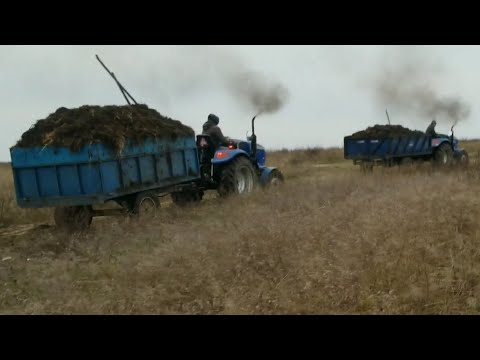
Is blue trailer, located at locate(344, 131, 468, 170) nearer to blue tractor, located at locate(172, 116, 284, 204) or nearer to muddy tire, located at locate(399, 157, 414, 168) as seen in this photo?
muddy tire, located at locate(399, 157, 414, 168)

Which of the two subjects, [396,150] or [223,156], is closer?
[223,156]

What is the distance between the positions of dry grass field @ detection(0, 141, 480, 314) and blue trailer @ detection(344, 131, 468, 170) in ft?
26.8

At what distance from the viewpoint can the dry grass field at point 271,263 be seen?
4555 mm

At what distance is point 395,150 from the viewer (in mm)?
16641

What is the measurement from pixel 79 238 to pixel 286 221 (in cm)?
308

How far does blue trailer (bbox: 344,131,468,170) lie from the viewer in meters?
16.4

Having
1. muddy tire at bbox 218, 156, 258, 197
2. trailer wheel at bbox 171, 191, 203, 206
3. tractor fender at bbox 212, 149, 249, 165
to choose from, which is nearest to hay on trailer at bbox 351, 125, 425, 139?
muddy tire at bbox 218, 156, 258, 197

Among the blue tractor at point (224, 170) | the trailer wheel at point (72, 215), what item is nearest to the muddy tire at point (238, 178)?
the blue tractor at point (224, 170)

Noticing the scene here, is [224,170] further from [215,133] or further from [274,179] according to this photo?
[274,179]

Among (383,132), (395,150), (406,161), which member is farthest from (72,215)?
(406,161)

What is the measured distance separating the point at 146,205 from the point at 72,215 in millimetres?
1271

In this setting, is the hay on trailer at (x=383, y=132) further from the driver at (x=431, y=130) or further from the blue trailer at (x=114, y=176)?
the blue trailer at (x=114, y=176)

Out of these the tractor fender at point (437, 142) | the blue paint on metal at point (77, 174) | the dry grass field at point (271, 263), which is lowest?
the dry grass field at point (271, 263)

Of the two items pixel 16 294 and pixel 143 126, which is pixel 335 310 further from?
pixel 143 126
